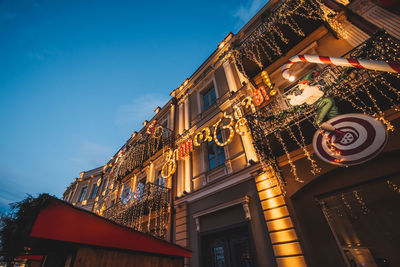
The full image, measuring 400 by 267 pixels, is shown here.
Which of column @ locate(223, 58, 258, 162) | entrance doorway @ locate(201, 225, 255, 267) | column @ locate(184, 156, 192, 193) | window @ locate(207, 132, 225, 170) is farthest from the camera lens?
column @ locate(184, 156, 192, 193)

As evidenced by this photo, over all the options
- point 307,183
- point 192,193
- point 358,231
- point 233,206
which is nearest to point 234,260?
point 233,206

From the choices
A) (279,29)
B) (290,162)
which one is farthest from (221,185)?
(279,29)

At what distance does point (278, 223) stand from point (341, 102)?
3.66 meters

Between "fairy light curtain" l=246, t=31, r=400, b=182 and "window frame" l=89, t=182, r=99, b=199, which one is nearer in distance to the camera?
"fairy light curtain" l=246, t=31, r=400, b=182

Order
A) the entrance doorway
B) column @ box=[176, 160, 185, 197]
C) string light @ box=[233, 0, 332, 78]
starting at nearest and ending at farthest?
the entrance doorway → string light @ box=[233, 0, 332, 78] → column @ box=[176, 160, 185, 197]

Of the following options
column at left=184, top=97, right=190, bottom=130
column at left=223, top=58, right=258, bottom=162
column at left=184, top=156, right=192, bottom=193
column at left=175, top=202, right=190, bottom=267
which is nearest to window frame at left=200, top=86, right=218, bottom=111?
column at left=184, top=97, right=190, bottom=130

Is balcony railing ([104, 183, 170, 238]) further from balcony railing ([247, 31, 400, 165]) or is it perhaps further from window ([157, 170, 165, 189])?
balcony railing ([247, 31, 400, 165])

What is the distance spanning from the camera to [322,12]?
6.27 metres

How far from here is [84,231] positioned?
240cm

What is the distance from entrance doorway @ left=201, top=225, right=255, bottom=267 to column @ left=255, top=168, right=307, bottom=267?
40.0 inches

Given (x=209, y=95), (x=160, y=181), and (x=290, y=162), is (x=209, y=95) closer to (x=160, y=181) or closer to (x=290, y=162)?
(x=160, y=181)

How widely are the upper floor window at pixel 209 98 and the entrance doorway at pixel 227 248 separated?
21.3 feet

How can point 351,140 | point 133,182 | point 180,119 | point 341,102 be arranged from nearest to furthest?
point 351,140 → point 341,102 → point 180,119 → point 133,182

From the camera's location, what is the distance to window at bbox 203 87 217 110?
10.1 m
